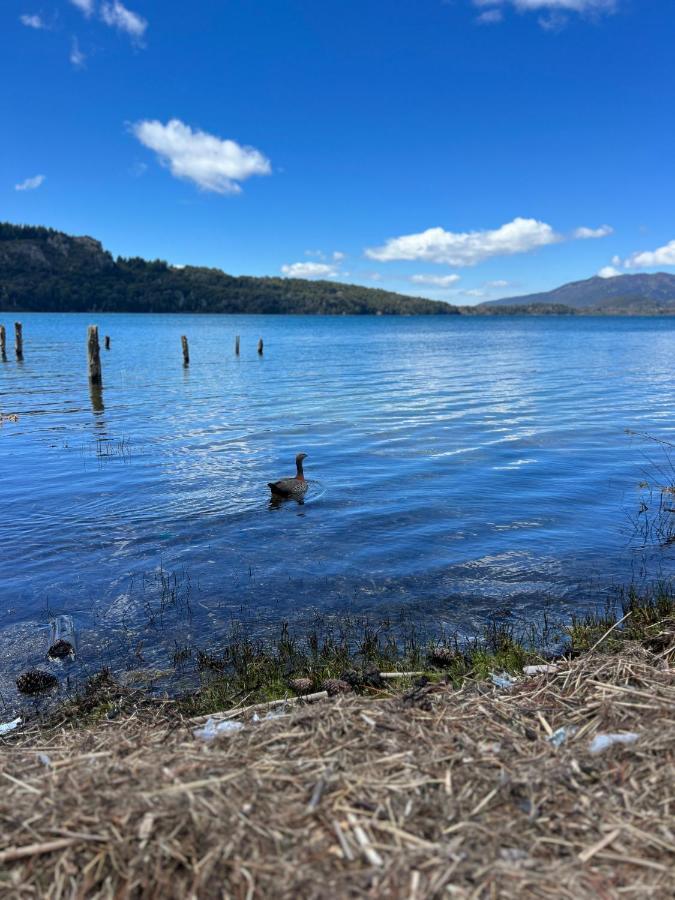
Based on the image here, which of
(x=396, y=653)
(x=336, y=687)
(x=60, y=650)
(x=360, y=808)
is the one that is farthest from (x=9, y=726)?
(x=360, y=808)

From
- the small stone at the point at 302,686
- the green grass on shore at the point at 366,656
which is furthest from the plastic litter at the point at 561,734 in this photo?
the small stone at the point at 302,686

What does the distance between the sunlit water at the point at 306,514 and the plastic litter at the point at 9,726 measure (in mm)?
817

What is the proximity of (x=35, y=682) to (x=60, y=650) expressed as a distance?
2.48ft

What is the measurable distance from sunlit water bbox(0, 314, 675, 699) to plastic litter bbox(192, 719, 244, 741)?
2.28 m

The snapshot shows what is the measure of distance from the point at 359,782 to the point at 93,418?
2301cm

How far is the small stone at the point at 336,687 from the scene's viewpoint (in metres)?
5.70

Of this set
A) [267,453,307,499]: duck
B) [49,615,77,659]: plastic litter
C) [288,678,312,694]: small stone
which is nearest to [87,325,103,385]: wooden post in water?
[267,453,307,499]: duck

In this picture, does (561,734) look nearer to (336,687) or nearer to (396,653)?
(336,687)

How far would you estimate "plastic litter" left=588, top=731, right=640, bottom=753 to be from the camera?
3805 millimetres

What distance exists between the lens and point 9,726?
5672 mm

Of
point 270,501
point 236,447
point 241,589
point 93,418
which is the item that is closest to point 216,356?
point 93,418

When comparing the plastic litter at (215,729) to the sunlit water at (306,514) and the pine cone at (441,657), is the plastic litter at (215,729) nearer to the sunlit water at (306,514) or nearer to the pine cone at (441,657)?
the sunlit water at (306,514)

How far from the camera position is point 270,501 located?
43.4ft

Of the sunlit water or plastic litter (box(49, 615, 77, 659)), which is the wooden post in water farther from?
plastic litter (box(49, 615, 77, 659))
